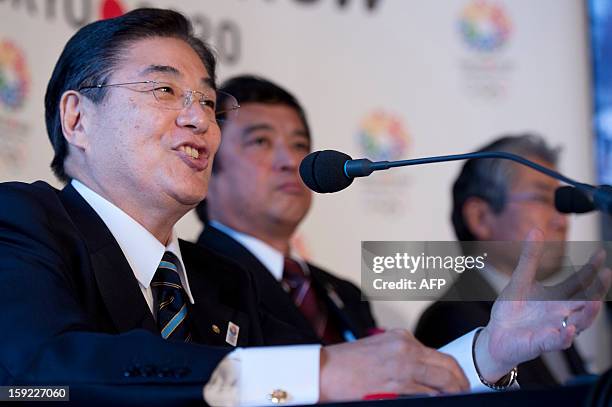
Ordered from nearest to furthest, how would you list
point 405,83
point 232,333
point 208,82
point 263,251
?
point 232,333 → point 208,82 → point 263,251 → point 405,83

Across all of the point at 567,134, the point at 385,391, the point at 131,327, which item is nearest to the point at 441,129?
the point at 567,134

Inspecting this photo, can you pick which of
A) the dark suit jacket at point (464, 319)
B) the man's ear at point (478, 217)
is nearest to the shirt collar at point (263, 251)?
the dark suit jacket at point (464, 319)

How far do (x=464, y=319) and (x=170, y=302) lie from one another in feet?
2.32

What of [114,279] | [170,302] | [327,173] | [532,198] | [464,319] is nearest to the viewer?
[327,173]

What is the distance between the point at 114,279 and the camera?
5.30 feet

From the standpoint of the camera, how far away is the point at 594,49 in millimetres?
3846

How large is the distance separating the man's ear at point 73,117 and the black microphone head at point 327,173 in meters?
0.59

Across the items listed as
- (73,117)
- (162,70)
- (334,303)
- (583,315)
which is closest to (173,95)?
(162,70)

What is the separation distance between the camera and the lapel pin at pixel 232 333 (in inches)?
71.8

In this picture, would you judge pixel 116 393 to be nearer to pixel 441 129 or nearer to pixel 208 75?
pixel 208 75

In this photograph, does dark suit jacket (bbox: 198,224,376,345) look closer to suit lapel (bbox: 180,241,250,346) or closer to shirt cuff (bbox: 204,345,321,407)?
suit lapel (bbox: 180,241,250,346)

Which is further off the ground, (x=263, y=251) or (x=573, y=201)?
(x=573, y=201)

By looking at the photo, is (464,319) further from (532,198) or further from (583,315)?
(532,198)

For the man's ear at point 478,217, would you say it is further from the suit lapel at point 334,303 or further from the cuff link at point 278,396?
the cuff link at point 278,396
